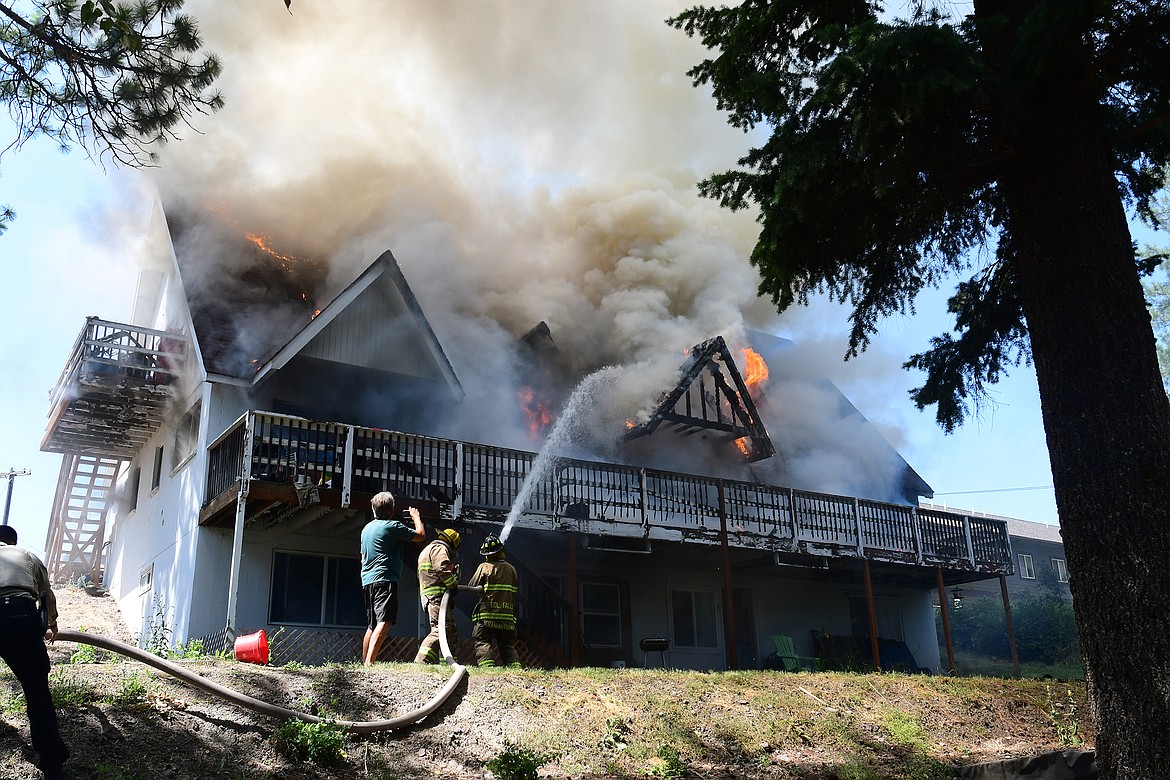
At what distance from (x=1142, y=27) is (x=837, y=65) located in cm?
264

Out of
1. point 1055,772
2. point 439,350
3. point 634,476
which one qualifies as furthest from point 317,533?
point 1055,772

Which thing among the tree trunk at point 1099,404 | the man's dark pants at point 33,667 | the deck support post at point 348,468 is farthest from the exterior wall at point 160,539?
the tree trunk at point 1099,404

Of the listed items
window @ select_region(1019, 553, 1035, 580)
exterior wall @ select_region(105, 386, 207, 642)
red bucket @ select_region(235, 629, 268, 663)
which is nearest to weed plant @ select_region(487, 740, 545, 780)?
red bucket @ select_region(235, 629, 268, 663)

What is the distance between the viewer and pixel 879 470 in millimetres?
23328

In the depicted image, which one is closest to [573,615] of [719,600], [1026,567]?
[719,600]

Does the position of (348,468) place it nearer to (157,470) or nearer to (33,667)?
(157,470)

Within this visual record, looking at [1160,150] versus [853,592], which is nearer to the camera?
[1160,150]

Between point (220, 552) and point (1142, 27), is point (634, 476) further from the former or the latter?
point (1142, 27)

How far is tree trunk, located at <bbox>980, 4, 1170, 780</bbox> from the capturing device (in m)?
6.63

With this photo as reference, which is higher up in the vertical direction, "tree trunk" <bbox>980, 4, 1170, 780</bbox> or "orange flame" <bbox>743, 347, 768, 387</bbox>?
"orange flame" <bbox>743, 347, 768, 387</bbox>

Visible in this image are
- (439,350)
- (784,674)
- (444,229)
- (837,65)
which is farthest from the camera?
(444,229)

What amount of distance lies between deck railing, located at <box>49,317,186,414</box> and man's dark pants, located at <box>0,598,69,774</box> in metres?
10.8

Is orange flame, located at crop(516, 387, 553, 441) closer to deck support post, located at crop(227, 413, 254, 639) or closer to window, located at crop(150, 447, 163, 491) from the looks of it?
deck support post, located at crop(227, 413, 254, 639)

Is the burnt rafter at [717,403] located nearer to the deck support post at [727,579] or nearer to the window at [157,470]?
the deck support post at [727,579]
